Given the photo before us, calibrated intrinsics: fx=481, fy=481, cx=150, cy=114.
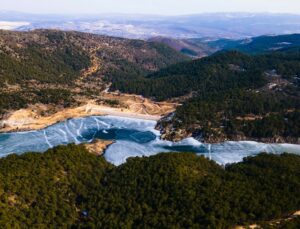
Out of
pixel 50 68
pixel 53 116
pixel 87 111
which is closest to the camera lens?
pixel 53 116

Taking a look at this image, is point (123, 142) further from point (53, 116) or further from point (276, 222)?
point (276, 222)

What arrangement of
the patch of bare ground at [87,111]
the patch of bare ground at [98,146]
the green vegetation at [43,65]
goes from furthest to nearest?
1. the green vegetation at [43,65]
2. the patch of bare ground at [87,111]
3. the patch of bare ground at [98,146]

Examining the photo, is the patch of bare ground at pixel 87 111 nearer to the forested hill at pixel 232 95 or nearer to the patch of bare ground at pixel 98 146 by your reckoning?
the forested hill at pixel 232 95

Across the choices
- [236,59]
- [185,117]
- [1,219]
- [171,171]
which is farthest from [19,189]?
[236,59]

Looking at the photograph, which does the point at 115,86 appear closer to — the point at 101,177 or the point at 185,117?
the point at 185,117

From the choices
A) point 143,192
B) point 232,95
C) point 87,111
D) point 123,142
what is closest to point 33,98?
point 87,111

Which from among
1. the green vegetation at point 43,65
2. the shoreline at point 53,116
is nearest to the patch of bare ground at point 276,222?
the shoreline at point 53,116
